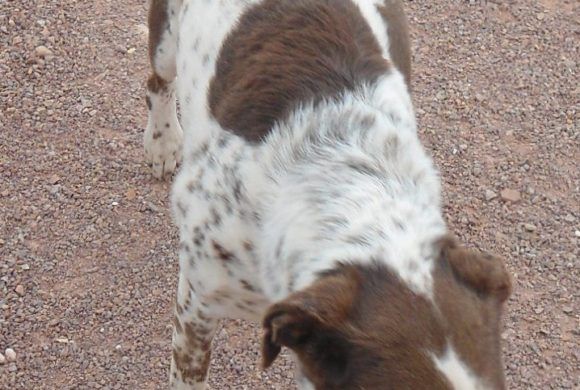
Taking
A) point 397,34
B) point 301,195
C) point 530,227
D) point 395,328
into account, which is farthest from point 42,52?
point 395,328

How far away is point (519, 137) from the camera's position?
5.80 metres

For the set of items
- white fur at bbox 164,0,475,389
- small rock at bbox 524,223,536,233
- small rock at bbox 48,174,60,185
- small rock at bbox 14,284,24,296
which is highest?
white fur at bbox 164,0,475,389

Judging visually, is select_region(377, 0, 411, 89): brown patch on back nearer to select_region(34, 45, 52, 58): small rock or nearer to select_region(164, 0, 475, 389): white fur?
select_region(164, 0, 475, 389): white fur

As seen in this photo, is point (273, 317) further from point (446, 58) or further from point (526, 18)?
point (526, 18)

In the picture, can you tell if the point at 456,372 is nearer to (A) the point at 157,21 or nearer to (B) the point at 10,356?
(A) the point at 157,21

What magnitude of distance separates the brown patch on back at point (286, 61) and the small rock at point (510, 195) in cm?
204

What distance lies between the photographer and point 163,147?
5.34m

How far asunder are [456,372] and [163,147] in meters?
3.01

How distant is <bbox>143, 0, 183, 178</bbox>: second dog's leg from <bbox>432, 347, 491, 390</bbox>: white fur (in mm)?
2412

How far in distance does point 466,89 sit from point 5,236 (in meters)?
2.66

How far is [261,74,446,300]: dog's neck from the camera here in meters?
2.99

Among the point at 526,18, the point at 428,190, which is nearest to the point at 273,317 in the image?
the point at 428,190

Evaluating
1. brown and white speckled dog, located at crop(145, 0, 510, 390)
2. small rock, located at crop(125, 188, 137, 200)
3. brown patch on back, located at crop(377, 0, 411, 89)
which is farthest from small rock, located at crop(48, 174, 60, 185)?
brown patch on back, located at crop(377, 0, 411, 89)

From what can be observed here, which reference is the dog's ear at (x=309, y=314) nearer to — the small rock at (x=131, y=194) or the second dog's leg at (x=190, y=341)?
the second dog's leg at (x=190, y=341)
